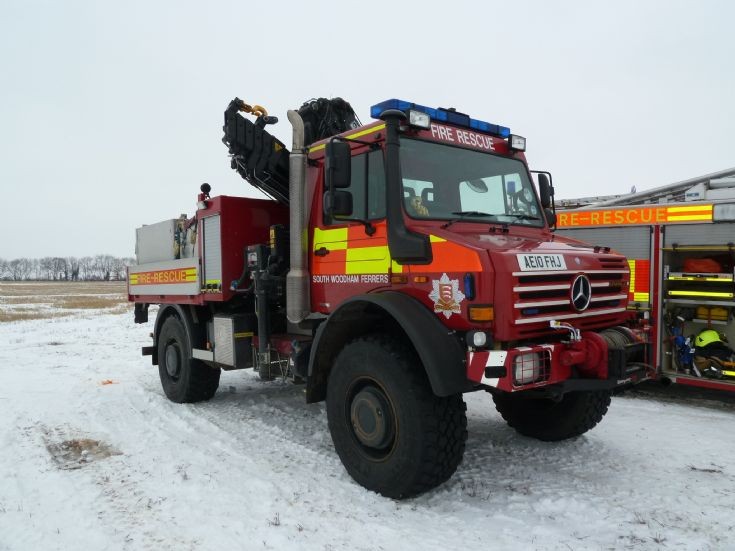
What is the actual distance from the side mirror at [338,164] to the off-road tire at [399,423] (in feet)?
3.91

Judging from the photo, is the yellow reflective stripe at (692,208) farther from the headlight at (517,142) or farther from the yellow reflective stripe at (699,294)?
the headlight at (517,142)

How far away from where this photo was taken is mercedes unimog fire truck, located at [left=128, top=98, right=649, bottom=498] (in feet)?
12.1

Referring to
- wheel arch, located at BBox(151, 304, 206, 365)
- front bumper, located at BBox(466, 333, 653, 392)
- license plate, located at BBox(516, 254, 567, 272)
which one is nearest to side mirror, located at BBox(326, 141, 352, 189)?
license plate, located at BBox(516, 254, 567, 272)

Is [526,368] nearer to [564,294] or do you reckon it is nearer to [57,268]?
[564,294]

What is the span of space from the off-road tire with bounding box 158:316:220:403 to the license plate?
4.56m

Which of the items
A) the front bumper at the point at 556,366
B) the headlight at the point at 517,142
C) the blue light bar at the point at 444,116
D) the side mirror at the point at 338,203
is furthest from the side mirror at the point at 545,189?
the side mirror at the point at 338,203

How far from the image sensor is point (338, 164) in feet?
13.4

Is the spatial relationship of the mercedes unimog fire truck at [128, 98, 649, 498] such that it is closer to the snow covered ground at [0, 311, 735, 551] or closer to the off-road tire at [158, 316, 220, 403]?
the snow covered ground at [0, 311, 735, 551]

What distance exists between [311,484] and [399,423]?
955 mm

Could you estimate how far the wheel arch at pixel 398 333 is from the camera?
11.7 feet

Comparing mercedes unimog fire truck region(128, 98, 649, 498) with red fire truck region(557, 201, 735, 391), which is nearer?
mercedes unimog fire truck region(128, 98, 649, 498)

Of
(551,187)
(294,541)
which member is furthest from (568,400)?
(294,541)


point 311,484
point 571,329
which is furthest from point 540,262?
point 311,484

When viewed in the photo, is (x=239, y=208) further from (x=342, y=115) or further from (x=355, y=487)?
(x=355, y=487)
